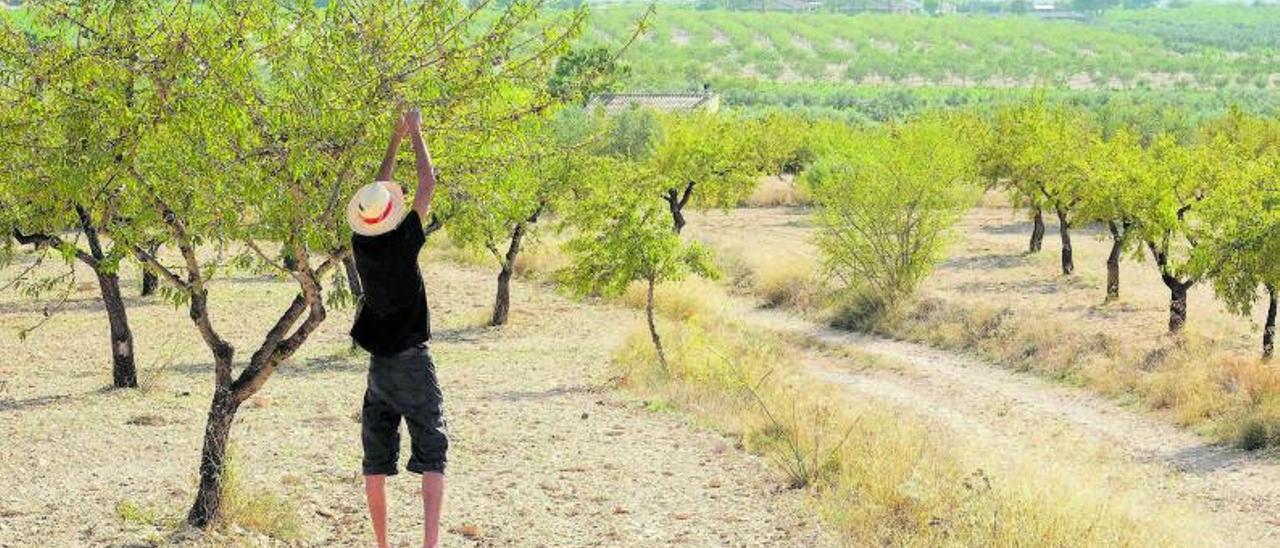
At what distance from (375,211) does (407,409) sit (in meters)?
1.23

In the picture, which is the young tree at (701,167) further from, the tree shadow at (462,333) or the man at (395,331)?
the man at (395,331)

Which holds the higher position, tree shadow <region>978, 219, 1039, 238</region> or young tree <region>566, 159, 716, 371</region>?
young tree <region>566, 159, 716, 371</region>

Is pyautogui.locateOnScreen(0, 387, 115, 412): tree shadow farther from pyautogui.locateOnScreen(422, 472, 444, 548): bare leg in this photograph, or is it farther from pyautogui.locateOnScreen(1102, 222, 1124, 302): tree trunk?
pyautogui.locateOnScreen(1102, 222, 1124, 302): tree trunk

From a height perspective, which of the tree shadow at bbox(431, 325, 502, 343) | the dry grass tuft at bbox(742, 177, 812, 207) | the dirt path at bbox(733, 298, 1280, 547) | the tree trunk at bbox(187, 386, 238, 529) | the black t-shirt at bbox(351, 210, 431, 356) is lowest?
the dirt path at bbox(733, 298, 1280, 547)

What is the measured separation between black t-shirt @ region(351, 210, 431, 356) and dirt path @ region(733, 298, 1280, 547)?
1167 centimetres

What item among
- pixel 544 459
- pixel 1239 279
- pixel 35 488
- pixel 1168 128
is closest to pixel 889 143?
pixel 1239 279

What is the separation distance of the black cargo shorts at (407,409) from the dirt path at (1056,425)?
11.3 m

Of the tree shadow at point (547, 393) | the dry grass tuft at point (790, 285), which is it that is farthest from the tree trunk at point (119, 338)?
the dry grass tuft at point (790, 285)

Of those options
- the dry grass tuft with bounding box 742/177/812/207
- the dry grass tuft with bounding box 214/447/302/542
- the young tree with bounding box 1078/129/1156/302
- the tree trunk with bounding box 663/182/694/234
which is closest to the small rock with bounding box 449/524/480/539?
the dry grass tuft with bounding box 214/447/302/542

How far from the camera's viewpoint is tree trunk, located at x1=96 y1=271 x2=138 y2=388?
753 inches

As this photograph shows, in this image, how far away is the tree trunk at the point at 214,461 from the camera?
34.6ft

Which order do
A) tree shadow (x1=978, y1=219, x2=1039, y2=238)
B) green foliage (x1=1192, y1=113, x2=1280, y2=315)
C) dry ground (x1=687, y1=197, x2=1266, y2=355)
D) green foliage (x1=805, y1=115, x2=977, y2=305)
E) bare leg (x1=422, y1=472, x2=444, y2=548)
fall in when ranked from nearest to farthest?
bare leg (x1=422, y1=472, x2=444, y2=548) < green foliage (x1=1192, y1=113, x2=1280, y2=315) < dry ground (x1=687, y1=197, x2=1266, y2=355) < green foliage (x1=805, y1=115, x2=977, y2=305) < tree shadow (x1=978, y1=219, x2=1039, y2=238)

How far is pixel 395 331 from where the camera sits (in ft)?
27.4

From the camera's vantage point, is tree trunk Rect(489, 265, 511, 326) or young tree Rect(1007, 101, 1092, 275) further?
young tree Rect(1007, 101, 1092, 275)
